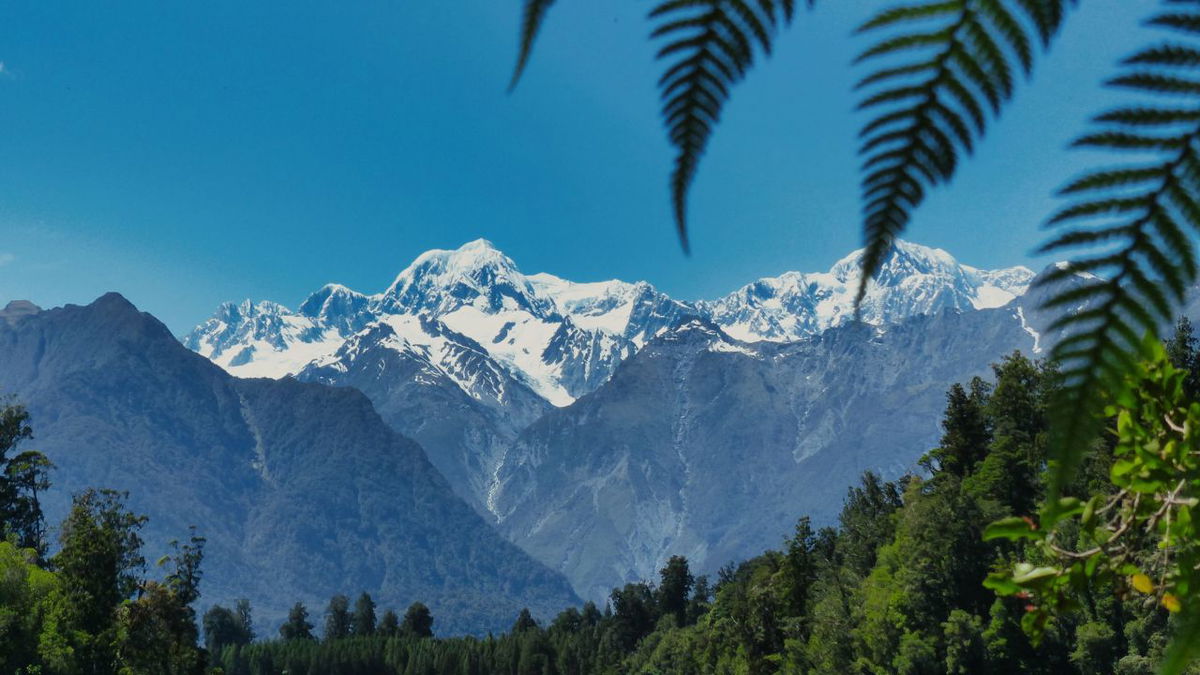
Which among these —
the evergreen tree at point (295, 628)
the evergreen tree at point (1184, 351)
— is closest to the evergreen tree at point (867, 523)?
the evergreen tree at point (1184, 351)

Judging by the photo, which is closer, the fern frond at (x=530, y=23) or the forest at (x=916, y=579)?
the fern frond at (x=530, y=23)

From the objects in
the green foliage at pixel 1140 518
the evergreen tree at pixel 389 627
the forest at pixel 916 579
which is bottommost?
the green foliage at pixel 1140 518

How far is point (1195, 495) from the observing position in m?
2.99

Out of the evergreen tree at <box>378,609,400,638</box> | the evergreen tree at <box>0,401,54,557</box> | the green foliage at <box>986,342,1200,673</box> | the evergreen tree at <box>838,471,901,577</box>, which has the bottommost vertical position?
the green foliage at <box>986,342,1200,673</box>

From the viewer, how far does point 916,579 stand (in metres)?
39.5

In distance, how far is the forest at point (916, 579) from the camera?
3359 mm

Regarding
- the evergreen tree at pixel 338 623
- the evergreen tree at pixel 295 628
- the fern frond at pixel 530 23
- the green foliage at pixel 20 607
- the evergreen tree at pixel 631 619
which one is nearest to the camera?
the fern frond at pixel 530 23

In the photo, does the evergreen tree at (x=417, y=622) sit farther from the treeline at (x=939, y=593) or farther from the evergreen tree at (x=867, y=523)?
the evergreen tree at (x=867, y=523)

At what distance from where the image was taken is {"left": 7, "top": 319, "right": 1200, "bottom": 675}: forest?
336 centimetres

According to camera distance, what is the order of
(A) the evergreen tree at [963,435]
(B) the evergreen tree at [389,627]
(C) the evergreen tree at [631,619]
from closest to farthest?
(A) the evergreen tree at [963,435], (C) the evergreen tree at [631,619], (B) the evergreen tree at [389,627]

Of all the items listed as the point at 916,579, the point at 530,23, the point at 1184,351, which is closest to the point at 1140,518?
the point at 530,23

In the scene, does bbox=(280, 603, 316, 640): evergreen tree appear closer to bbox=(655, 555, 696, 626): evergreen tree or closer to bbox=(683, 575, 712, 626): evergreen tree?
bbox=(655, 555, 696, 626): evergreen tree

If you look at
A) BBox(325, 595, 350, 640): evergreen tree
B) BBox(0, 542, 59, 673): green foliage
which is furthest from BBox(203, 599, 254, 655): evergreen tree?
BBox(0, 542, 59, 673): green foliage

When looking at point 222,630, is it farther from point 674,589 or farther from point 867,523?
point 867,523
